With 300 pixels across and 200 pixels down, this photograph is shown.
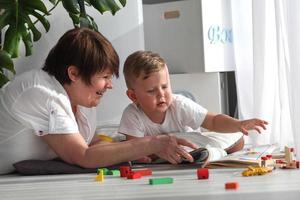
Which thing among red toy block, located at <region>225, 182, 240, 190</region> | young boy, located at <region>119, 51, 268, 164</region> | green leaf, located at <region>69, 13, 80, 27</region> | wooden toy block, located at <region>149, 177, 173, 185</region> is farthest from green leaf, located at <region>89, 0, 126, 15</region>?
red toy block, located at <region>225, 182, 240, 190</region>

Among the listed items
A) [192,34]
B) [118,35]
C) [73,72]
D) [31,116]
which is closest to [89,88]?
[73,72]

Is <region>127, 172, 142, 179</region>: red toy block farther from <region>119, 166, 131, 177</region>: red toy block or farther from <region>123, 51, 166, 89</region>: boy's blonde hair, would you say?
<region>123, 51, 166, 89</region>: boy's blonde hair

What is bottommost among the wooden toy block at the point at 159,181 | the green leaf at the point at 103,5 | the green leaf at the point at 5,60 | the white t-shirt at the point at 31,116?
the wooden toy block at the point at 159,181

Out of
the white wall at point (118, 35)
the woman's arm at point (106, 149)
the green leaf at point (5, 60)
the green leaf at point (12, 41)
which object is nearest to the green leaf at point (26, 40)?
the green leaf at point (12, 41)

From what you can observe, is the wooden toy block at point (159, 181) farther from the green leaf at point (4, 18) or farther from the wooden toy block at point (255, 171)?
the green leaf at point (4, 18)

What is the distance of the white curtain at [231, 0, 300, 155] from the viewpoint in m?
1.64

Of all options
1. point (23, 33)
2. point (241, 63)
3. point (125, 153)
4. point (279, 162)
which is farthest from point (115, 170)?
point (241, 63)

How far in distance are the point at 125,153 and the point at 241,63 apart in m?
1.16

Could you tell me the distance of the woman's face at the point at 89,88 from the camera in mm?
1588

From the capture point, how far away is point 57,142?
59.5 inches

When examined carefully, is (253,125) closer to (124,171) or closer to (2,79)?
(124,171)

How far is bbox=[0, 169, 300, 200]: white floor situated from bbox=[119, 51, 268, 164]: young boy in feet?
1.11

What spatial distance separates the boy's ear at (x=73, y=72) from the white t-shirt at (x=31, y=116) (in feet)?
0.12

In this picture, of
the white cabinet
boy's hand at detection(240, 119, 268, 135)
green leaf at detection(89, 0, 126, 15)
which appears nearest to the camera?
boy's hand at detection(240, 119, 268, 135)
